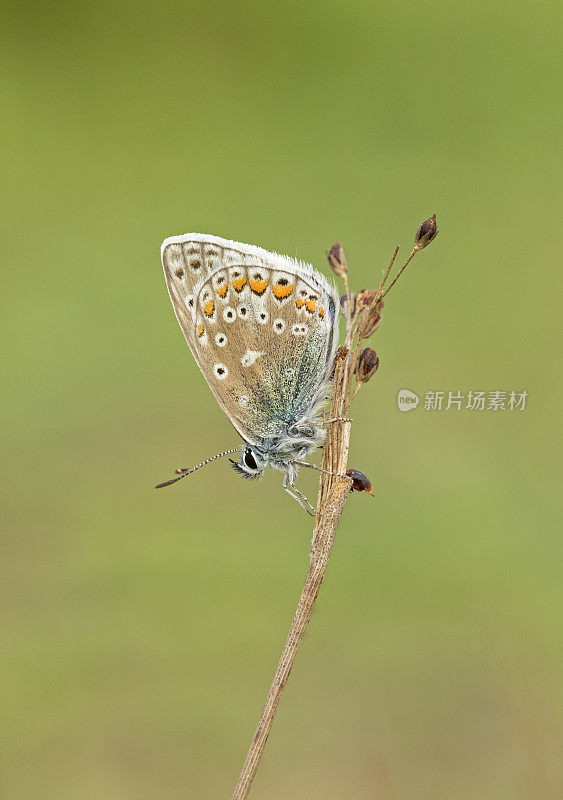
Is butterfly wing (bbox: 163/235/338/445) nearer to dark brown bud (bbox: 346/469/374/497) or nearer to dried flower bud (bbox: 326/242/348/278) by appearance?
dried flower bud (bbox: 326/242/348/278)

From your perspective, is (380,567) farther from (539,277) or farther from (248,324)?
(539,277)

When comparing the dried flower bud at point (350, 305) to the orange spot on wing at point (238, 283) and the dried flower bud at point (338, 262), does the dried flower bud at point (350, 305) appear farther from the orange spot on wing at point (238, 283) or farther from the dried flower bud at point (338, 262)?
the orange spot on wing at point (238, 283)

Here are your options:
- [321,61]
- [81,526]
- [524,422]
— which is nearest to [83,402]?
[81,526]

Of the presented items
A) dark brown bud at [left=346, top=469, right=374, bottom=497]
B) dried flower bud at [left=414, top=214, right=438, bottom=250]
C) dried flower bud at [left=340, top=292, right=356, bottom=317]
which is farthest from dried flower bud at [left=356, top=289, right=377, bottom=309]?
dark brown bud at [left=346, top=469, right=374, bottom=497]

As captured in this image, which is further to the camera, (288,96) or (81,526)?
(288,96)

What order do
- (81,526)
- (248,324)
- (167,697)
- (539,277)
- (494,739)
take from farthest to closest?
(539,277) → (81,526) → (167,697) → (494,739) → (248,324)

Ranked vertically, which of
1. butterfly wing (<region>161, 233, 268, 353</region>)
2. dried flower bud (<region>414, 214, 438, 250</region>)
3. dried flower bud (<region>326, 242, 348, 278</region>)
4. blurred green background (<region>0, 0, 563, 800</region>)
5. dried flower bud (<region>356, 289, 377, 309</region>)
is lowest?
blurred green background (<region>0, 0, 563, 800</region>)
